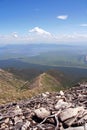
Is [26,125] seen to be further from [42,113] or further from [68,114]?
[68,114]

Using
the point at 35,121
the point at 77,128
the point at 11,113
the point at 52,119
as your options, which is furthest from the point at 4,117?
the point at 77,128

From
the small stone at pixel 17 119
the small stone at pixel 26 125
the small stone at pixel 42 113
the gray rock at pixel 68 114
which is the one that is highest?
the gray rock at pixel 68 114

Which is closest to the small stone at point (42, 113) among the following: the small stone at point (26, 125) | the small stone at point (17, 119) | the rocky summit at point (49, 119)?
the rocky summit at point (49, 119)

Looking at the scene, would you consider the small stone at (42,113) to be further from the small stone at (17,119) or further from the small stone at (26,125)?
the small stone at (17,119)

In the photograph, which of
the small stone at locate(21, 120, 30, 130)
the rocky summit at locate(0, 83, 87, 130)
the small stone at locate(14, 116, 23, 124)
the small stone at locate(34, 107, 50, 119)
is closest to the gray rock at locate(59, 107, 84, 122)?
the rocky summit at locate(0, 83, 87, 130)

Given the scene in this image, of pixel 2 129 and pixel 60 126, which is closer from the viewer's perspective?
pixel 60 126

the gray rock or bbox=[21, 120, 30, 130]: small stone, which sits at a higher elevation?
the gray rock

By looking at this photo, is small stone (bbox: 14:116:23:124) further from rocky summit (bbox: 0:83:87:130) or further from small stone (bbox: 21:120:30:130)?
small stone (bbox: 21:120:30:130)

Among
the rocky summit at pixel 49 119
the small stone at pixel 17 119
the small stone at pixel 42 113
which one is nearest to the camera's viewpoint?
the rocky summit at pixel 49 119

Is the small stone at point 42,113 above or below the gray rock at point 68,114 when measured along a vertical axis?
below

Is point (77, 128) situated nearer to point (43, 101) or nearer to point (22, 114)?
point (22, 114)

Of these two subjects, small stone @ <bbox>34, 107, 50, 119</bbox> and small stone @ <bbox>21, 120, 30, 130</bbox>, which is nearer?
small stone @ <bbox>21, 120, 30, 130</bbox>
